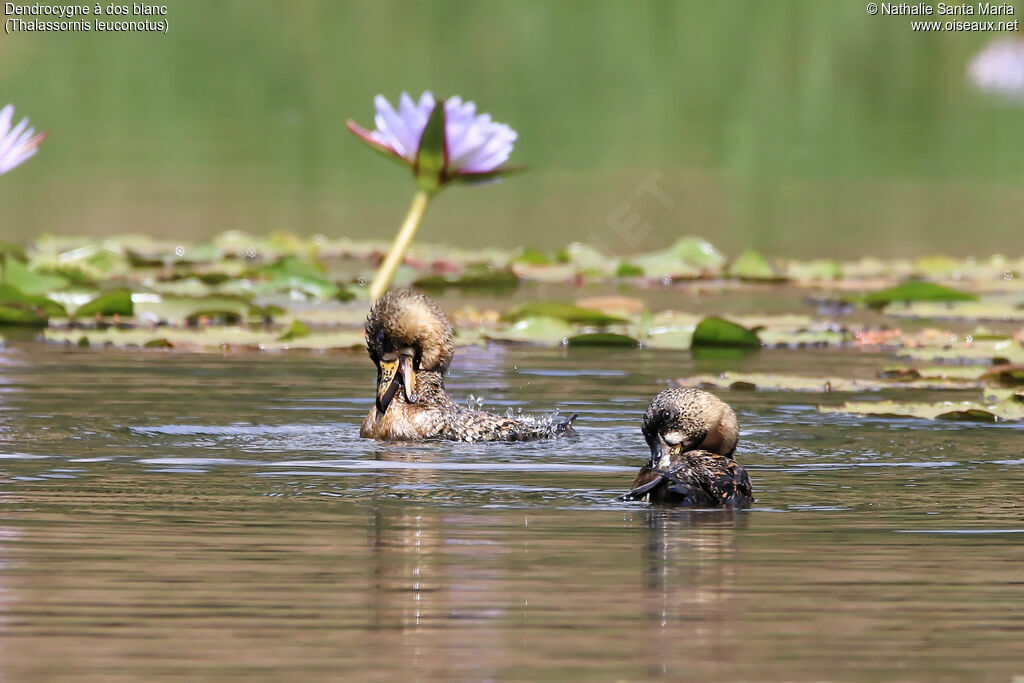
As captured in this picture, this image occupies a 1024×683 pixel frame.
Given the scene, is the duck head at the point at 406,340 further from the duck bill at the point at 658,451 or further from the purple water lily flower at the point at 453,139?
the duck bill at the point at 658,451

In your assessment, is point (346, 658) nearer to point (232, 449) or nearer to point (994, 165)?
point (232, 449)

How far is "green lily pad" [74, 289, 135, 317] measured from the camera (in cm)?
1223

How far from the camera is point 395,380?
8.75 meters

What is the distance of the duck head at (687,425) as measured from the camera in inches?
282

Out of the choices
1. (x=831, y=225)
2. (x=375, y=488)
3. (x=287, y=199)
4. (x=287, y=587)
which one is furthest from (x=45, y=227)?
(x=287, y=587)

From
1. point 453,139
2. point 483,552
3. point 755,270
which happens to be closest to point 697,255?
point 755,270

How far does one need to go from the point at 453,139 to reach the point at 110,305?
3.24 m

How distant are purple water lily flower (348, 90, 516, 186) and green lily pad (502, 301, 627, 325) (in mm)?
2391

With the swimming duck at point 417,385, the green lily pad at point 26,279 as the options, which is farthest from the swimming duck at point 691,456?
the green lily pad at point 26,279

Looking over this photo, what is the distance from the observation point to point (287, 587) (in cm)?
536

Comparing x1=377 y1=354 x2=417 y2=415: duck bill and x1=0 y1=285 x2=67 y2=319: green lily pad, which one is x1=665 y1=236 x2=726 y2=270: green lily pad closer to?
x1=0 y1=285 x2=67 y2=319: green lily pad

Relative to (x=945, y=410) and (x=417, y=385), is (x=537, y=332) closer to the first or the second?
(x=417, y=385)

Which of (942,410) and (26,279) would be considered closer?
(942,410)

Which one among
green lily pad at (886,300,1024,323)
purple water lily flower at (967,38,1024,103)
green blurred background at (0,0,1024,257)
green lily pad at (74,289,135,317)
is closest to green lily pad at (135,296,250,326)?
green lily pad at (74,289,135,317)
